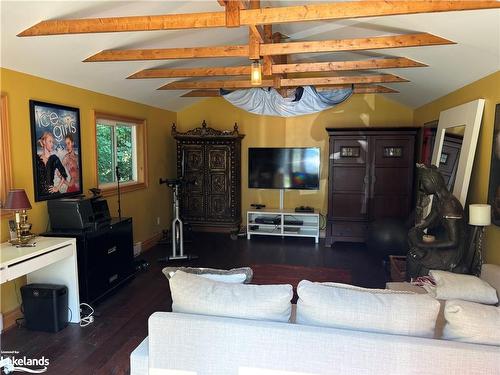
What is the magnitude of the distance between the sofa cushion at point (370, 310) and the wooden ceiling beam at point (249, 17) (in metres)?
1.90

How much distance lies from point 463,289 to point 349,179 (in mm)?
3616

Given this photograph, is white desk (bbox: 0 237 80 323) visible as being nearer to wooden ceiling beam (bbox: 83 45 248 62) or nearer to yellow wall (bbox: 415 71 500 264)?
wooden ceiling beam (bbox: 83 45 248 62)

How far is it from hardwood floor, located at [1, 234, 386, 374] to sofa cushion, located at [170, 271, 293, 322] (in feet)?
3.81

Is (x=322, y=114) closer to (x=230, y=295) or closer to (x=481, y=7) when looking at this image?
(x=481, y=7)

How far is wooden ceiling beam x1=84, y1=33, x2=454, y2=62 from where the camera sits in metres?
3.13

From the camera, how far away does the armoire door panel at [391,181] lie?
5570 millimetres

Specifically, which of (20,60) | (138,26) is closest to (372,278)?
(138,26)

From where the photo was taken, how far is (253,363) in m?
1.67

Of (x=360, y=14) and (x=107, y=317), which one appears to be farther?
(x=107, y=317)

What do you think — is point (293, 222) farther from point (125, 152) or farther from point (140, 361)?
point (140, 361)

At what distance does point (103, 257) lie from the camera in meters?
3.60

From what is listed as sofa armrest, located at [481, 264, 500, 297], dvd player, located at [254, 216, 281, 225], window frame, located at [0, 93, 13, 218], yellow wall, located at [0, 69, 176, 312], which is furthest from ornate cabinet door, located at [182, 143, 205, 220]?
sofa armrest, located at [481, 264, 500, 297]

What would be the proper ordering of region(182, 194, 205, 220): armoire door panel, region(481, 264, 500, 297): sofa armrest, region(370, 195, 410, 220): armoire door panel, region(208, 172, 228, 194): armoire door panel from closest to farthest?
region(481, 264, 500, 297): sofa armrest < region(370, 195, 410, 220): armoire door panel < region(208, 172, 228, 194): armoire door panel < region(182, 194, 205, 220): armoire door panel

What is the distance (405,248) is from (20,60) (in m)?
4.78
